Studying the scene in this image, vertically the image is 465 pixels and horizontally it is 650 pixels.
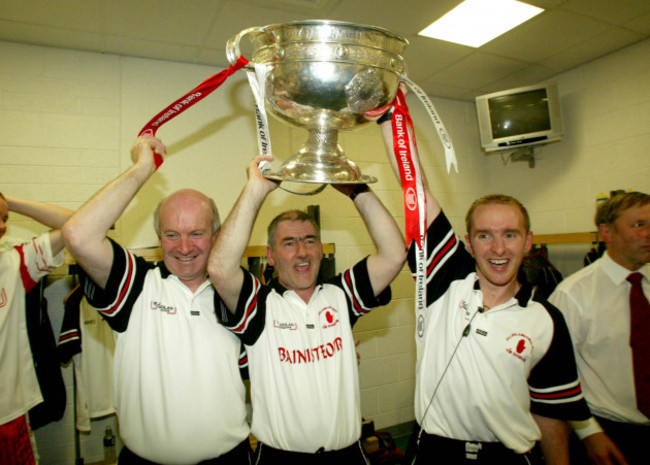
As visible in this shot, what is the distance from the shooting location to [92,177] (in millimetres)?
2568

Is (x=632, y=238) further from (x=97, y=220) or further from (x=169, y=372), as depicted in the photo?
(x=97, y=220)

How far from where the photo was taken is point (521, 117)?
10.2ft

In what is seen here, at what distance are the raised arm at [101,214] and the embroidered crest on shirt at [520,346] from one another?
52.6 inches

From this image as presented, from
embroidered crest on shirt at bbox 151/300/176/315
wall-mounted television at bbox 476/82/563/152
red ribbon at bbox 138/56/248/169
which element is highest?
wall-mounted television at bbox 476/82/563/152

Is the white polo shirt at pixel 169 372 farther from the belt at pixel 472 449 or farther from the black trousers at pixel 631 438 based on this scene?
the black trousers at pixel 631 438

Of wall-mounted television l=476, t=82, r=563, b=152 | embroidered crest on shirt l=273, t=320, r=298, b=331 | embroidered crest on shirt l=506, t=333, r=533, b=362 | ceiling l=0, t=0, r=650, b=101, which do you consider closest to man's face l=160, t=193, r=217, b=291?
embroidered crest on shirt l=273, t=320, r=298, b=331

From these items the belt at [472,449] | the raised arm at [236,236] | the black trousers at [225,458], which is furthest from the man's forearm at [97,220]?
the belt at [472,449]

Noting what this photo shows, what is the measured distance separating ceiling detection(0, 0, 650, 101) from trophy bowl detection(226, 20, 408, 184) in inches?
62.3

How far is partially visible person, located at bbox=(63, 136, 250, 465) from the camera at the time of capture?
126cm

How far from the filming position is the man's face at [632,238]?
1761mm

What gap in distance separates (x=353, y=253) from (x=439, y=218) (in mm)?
1823

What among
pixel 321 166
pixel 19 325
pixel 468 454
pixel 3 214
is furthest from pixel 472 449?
pixel 3 214

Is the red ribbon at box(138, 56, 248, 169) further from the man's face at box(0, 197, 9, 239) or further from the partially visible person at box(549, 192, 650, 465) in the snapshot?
the partially visible person at box(549, 192, 650, 465)

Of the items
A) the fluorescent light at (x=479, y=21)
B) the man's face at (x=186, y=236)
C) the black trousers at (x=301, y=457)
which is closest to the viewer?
the black trousers at (x=301, y=457)
